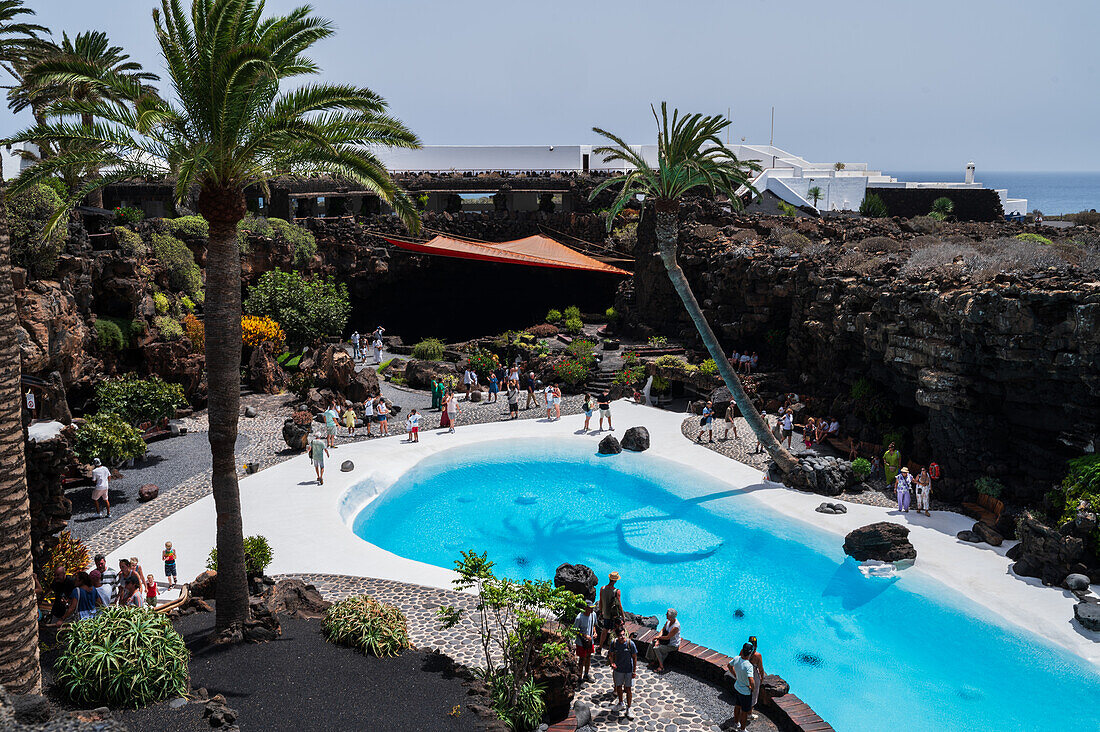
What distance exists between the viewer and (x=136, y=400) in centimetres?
2267

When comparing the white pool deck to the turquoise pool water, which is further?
the white pool deck

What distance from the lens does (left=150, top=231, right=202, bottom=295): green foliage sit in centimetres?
2977

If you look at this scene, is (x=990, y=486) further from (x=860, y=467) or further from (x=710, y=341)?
(x=710, y=341)

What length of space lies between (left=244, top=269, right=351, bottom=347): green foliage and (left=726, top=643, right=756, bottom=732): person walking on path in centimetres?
2632

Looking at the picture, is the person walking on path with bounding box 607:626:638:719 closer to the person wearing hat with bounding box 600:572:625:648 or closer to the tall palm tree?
the person wearing hat with bounding box 600:572:625:648

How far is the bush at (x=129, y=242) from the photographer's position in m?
26.9

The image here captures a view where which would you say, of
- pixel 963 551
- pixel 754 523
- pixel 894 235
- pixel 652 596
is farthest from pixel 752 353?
pixel 652 596

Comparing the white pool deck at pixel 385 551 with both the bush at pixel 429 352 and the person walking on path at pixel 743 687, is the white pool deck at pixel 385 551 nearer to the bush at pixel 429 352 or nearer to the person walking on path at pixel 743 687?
the person walking on path at pixel 743 687

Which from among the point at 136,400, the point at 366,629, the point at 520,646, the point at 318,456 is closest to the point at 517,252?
the point at 136,400

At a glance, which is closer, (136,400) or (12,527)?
(12,527)

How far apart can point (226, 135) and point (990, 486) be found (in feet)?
57.5

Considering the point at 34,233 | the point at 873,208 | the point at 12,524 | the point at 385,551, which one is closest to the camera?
the point at 12,524

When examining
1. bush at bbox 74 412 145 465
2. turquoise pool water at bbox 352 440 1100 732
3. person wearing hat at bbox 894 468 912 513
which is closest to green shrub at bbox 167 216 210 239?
bush at bbox 74 412 145 465

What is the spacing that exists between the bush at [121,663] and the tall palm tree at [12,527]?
1078 millimetres
